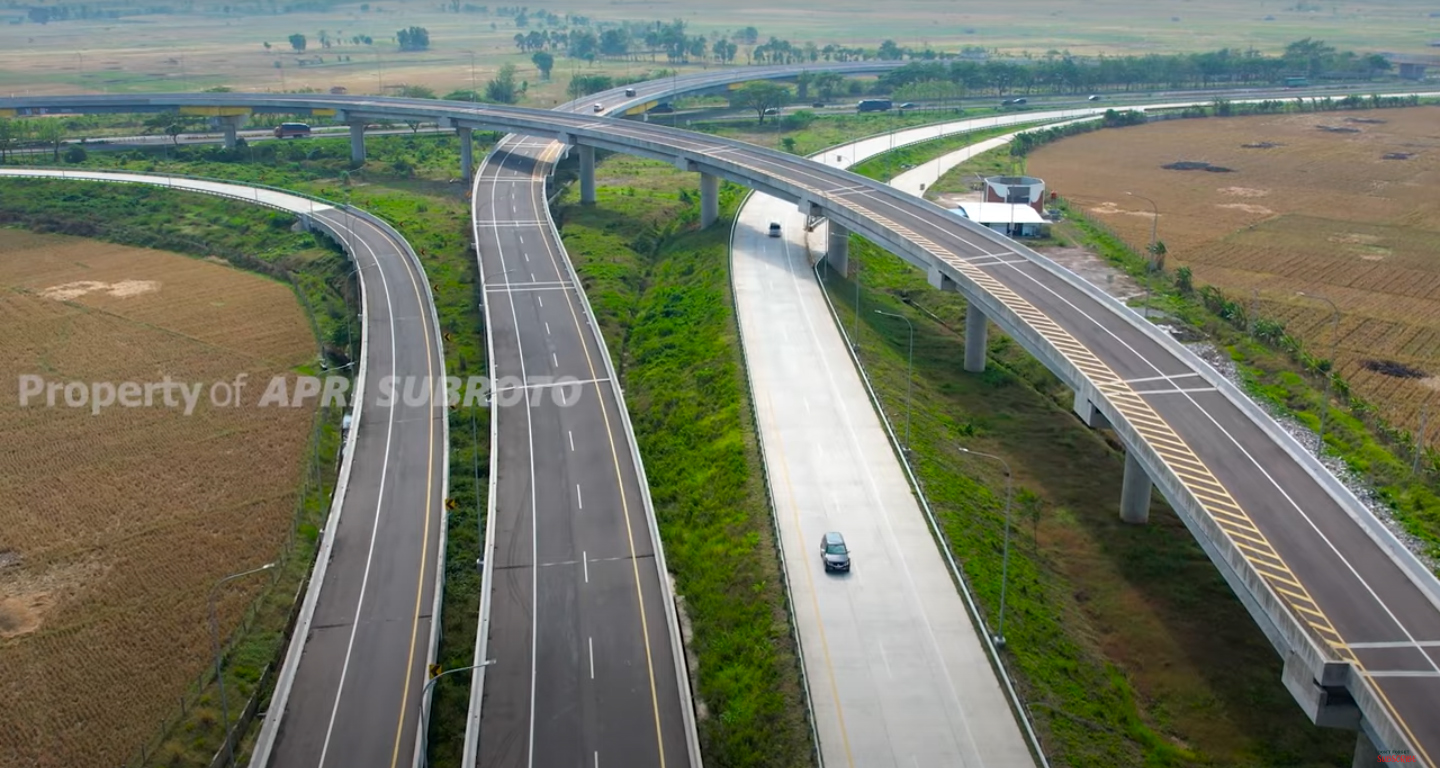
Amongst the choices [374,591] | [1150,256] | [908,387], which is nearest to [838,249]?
[908,387]

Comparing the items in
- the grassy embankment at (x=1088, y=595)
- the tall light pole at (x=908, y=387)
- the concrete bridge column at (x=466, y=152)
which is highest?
the concrete bridge column at (x=466, y=152)

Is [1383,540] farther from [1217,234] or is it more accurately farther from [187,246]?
[187,246]

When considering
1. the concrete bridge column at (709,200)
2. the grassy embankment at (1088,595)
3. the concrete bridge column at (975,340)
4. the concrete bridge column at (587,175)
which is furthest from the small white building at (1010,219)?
the concrete bridge column at (587,175)

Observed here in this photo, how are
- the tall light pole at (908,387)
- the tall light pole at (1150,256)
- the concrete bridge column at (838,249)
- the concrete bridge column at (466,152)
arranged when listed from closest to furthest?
the tall light pole at (908,387)
the tall light pole at (1150,256)
the concrete bridge column at (838,249)
the concrete bridge column at (466,152)

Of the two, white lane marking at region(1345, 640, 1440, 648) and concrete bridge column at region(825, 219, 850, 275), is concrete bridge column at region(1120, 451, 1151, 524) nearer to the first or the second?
white lane marking at region(1345, 640, 1440, 648)

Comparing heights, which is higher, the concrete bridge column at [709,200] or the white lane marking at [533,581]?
the concrete bridge column at [709,200]

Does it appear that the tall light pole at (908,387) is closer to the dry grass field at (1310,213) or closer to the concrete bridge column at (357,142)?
the dry grass field at (1310,213)

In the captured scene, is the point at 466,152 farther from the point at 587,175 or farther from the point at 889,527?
the point at 889,527
